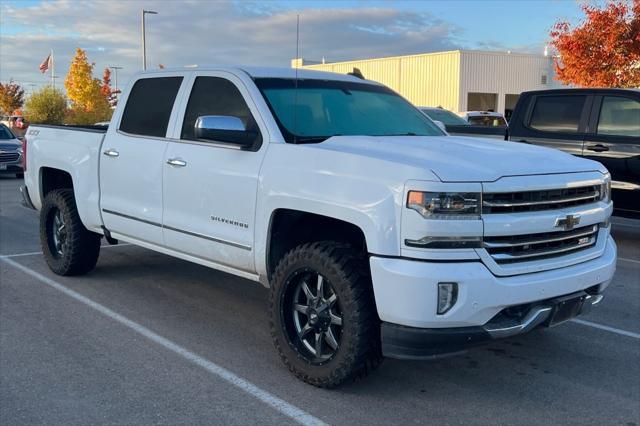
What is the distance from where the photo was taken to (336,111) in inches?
203

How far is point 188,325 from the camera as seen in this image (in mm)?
5469

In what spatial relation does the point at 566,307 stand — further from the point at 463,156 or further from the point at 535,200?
the point at 463,156

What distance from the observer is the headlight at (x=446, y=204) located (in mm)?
3604

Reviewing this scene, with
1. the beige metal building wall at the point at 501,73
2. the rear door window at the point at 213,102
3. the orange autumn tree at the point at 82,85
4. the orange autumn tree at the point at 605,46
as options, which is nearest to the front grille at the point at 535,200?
the rear door window at the point at 213,102

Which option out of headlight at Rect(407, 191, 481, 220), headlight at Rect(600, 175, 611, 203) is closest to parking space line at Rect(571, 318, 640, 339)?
headlight at Rect(600, 175, 611, 203)

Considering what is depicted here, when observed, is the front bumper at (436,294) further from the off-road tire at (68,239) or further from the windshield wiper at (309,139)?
the off-road tire at (68,239)

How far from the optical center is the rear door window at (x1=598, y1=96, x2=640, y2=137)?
858 centimetres

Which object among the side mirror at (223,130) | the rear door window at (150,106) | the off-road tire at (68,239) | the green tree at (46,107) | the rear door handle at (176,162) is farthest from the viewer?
the green tree at (46,107)

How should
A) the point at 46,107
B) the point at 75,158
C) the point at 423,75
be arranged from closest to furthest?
the point at 75,158 < the point at 423,75 < the point at 46,107

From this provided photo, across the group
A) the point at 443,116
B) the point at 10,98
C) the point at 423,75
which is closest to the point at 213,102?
the point at 443,116

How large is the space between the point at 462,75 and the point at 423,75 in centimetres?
233

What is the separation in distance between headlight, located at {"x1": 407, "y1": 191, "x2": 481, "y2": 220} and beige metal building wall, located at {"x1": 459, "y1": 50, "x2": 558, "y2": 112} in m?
34.3

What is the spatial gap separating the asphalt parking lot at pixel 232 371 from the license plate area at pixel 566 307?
513mm

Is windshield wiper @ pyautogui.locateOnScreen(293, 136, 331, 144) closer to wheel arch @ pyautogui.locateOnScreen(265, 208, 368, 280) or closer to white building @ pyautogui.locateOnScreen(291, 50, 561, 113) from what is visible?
wheel arch @ pyautogui.locateOnScreen(265, 208, 368, 280)
